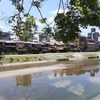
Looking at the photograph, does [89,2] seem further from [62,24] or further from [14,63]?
[14,63]

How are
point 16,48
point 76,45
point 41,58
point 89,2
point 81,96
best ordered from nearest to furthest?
point 89,2
point 81,96
point 41,58
point 16,48
point 76,45

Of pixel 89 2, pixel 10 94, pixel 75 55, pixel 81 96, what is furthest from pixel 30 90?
pixel 75 55

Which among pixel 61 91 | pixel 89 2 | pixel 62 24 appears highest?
pixel 89 2

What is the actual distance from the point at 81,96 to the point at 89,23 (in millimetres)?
9169

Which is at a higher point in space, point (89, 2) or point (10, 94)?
point (89, 2)

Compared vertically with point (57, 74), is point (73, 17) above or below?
above

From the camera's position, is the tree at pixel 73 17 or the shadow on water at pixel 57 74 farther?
the shadow on water at pixel 57 74

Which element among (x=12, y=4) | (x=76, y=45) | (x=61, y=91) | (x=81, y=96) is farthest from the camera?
(x=76, y=45)

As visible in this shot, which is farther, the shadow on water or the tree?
the shadow on water

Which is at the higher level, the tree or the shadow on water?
the tree

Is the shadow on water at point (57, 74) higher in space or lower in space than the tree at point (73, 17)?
lower

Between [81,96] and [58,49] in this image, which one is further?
[58,49]

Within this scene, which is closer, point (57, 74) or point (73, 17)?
point (73, 17)

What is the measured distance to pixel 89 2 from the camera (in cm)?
683
